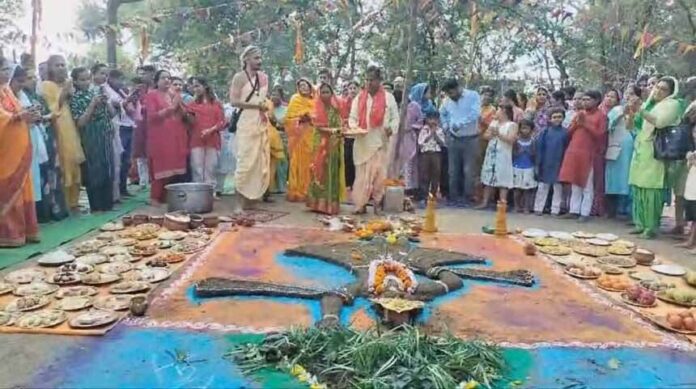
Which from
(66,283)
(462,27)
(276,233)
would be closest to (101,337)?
(66,283)

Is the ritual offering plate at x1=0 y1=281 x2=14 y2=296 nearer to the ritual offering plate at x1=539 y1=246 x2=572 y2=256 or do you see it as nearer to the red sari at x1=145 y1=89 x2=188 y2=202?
the red sari at x1=145 y1=89 x2=188 y2=202

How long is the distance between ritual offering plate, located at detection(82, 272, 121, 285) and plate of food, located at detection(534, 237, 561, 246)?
3.80 m

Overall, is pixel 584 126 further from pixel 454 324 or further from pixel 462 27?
pixel 462 27

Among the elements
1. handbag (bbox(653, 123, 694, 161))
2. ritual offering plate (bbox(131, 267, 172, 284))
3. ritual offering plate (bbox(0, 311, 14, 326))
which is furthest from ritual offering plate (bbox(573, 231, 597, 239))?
ritual offering plate (bbox(0, 311, 14, 326))

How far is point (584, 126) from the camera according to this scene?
23.5 ft

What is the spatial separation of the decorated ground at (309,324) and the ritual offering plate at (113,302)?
18 cm

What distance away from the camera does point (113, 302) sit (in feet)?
12.8

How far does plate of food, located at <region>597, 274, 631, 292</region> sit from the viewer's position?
15.0ft

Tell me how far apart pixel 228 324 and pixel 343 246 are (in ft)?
6.46

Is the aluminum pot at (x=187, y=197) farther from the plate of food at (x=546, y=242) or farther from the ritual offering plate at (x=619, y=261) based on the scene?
the ritual offering plate at (x=619, y=261)

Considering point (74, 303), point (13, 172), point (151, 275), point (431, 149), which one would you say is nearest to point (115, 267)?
point (151, 275)

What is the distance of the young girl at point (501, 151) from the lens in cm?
777

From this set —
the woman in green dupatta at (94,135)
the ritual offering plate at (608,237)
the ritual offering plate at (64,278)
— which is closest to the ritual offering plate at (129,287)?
the ritual offering plate at (64,278)

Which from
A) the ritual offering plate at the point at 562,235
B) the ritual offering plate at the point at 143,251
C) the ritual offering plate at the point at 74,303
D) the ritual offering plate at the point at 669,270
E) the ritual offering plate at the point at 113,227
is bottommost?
the ritual offering plate at the point at 669,270
